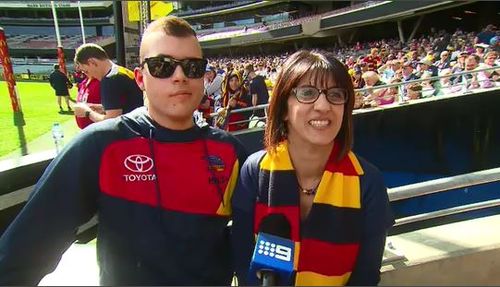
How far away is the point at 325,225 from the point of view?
1.54m

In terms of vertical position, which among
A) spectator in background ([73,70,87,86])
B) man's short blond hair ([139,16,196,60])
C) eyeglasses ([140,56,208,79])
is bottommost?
spectator in background ([73,70,87,86])

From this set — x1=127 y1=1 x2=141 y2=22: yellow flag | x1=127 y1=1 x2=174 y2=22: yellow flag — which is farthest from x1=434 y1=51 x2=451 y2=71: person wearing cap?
x1=127 y1=1 x2=141 y2=22: yellow flag

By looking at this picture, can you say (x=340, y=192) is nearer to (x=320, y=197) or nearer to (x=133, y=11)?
(x=320, y=197)

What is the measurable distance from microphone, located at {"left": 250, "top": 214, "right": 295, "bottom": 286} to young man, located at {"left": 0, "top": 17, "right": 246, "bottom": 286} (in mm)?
215

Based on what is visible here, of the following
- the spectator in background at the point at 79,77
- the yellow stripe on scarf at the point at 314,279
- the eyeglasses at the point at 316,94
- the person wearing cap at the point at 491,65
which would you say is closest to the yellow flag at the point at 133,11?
the spectator in background at the point at 79,77

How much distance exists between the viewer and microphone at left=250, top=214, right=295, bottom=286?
4.17 ft

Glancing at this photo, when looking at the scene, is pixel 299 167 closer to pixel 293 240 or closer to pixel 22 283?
pixel 293 240

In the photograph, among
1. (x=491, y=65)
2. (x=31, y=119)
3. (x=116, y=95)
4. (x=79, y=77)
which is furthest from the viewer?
(x=79, y=77)

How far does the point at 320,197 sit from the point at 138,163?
0.64 meters

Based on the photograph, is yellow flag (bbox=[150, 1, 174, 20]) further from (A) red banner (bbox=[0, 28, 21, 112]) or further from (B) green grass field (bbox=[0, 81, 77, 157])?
(A) red banner (bbox=[0, 28, 21, 112])

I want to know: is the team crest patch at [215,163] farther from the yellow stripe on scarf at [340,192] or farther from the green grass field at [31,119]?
the green grass field at [31,119]

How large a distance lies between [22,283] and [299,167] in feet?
3.30

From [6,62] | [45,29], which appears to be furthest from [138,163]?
[45,29]

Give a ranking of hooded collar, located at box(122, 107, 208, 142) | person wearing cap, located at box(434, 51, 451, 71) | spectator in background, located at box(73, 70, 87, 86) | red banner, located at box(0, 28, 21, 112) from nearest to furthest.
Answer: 1. hooded collar, located at box(122, 107, 208, 142)
2. spectator in background, located at box(73, 70, 87, 86)
3. red banner, located at box(0, 28, 21, 112)
4. person wearing cap, located at box(434, 51, 451, 71)
